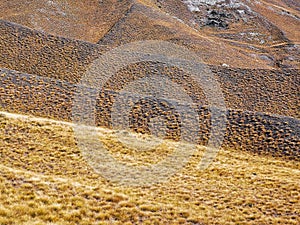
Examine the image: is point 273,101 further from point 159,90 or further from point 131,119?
point 131,119

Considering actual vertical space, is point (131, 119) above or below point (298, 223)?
below

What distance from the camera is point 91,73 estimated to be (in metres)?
31.6

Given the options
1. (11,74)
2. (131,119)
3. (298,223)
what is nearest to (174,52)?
(131,119)

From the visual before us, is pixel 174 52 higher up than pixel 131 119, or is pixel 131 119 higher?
pixel 174 52

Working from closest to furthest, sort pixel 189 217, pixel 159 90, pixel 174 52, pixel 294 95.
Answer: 1. pixel 189 217
2. pixel 159 90
3. pixel 294 95
4. pixel 174 52

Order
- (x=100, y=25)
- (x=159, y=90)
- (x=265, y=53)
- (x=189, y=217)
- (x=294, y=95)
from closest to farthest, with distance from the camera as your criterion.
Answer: (x=189, y=217) → (x=159, y=90) → (x=294, y=95) → (x=100, y=25) → (x=265, y=53)

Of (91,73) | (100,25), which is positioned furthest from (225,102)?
(100,25)

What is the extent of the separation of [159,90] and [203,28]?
38.9m

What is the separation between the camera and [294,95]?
1261 inches

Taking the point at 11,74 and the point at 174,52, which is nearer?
the point at 11,74

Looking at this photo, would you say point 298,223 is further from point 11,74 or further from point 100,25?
point 100,25

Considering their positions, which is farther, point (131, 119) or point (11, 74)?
point (11, 74)

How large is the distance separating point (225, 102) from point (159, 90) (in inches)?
277

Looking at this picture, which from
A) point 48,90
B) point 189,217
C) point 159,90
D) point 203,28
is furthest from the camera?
point 203,28
